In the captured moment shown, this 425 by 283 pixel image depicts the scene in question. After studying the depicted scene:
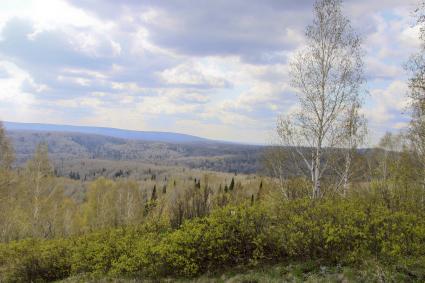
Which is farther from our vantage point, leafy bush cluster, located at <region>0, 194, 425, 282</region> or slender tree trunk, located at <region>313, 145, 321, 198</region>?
slender tree trunk, located at <region>313, 145, 321, 198</region>

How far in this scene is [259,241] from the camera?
7797 millimetres

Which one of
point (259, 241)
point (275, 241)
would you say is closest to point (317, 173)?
point (275, 241)

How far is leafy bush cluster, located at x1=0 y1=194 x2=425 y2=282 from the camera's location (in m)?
6.73

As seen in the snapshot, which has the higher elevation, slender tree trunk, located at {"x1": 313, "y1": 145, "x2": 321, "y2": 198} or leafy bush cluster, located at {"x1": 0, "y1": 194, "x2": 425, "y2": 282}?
slender tree trunk, located at {"x1": 313, "y1": 145, "x2": 321, "y2": 198}

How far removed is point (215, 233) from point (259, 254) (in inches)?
44.5

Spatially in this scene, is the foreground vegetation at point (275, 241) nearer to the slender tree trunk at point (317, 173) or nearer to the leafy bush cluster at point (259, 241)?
the leafy bush cluster at point (259, 241)

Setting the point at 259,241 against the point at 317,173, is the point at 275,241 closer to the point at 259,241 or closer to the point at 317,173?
the point at 259,241

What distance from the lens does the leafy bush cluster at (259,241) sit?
6.73 metres

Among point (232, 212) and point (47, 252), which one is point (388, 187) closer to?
point (232, 212)

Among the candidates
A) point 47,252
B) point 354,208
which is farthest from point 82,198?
point 354,208

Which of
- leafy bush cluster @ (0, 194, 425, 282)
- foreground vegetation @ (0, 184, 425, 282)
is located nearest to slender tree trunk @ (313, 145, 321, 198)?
foreground vegetation @ (0, 184, 425, 282)

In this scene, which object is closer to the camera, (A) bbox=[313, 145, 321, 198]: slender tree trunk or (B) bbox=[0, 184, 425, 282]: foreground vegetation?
(B) bbox=[0, 184, 425, 282]: foreground vegetation

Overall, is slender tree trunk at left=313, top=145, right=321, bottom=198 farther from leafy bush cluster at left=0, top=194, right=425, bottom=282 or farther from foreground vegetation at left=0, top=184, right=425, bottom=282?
leafy bush cluster at left=0, top=194, right=425, bottom=282

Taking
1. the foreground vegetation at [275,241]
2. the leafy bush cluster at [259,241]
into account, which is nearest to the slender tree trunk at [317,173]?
the foreground vegetation at [275,241]
